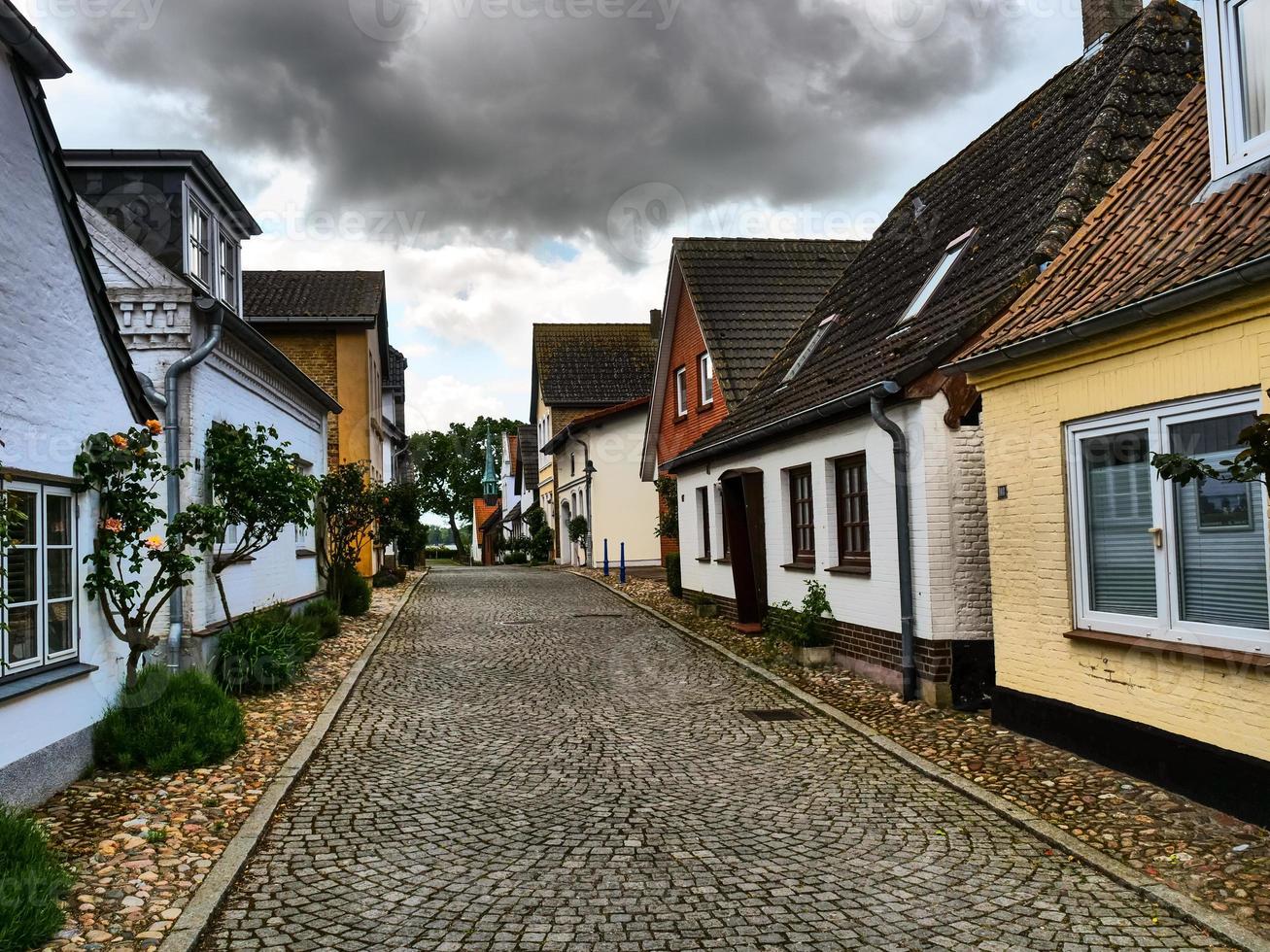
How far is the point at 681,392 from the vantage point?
2191 centimetres

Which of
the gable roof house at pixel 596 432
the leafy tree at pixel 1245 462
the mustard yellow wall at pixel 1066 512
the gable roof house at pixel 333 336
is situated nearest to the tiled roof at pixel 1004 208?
the mustard yellow wall at pixel 1066 512

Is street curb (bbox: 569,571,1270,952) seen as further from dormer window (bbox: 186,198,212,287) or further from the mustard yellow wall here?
dormer window (bbox: 186,198,212,287)

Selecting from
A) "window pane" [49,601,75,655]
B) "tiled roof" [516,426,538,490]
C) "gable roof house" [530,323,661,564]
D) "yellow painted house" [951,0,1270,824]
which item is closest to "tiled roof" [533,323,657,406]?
"gable roof house" [530,323,661,564]

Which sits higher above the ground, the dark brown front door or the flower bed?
the dark brown front door

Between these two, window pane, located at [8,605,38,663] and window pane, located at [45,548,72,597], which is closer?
window pane, located at [8,605,38,663]

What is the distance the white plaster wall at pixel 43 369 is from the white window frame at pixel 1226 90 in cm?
727

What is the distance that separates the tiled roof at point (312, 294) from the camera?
22.7 metres

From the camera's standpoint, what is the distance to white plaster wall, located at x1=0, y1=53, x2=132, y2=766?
19.3 ft

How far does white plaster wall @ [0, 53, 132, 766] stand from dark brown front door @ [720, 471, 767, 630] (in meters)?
9.19

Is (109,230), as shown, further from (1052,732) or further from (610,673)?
(1052,732)

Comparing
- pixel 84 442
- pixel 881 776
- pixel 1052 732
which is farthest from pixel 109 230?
pixel 1052 732

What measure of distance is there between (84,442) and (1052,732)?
23.1ft

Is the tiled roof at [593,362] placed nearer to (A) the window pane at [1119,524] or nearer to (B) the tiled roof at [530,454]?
(B) the tiled roof at [530,454]

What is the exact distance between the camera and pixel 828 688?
1016cm
